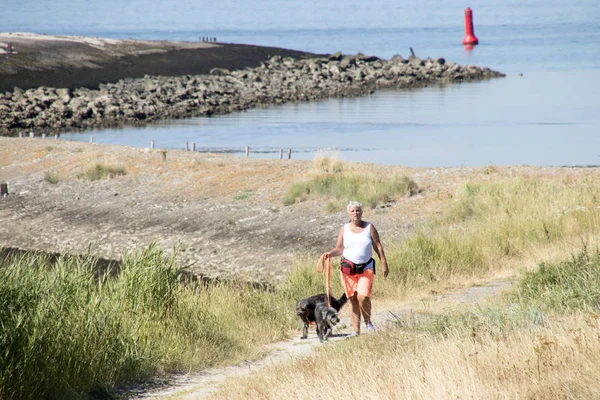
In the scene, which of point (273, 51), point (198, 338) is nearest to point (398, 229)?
point (198, 338)

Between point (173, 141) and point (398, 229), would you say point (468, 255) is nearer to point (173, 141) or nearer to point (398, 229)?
→ point (398, 229)

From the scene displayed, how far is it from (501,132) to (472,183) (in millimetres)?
29495

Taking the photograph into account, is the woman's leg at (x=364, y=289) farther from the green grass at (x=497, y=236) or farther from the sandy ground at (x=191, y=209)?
the sandy ground at (x=191, y=209)

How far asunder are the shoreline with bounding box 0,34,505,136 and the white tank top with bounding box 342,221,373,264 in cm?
5009

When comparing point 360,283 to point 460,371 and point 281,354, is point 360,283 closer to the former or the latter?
point 281,354

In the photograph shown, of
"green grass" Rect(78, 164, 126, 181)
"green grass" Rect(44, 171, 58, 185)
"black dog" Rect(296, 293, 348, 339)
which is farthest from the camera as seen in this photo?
"green grass" Rect(44, 171, 58, 185)

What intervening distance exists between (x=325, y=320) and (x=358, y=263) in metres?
0.74

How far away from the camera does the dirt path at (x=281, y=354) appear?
838 cm

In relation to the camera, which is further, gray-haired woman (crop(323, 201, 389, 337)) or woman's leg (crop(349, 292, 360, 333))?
woman's leg (crop(349, 292, 360, 333))

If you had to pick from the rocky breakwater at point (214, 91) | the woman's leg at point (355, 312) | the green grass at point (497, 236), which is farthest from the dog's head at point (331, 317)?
the rocky breakwater at point (214, 91)

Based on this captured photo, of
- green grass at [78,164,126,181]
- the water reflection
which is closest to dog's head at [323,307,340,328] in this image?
green grass at [78,164,126,181]

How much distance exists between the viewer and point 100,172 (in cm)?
3231

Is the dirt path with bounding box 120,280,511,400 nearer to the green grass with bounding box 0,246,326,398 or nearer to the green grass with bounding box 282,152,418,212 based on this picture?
the green grass with bounding box 0,246,326,398

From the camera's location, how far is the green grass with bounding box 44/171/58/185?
32.7 meters
